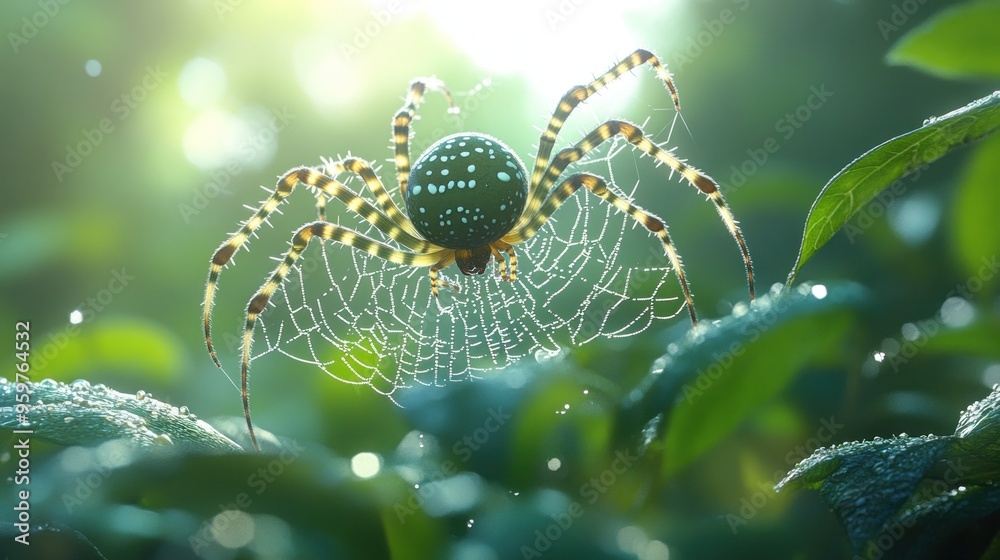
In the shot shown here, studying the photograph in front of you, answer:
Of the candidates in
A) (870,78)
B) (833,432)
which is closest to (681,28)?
(870,78)

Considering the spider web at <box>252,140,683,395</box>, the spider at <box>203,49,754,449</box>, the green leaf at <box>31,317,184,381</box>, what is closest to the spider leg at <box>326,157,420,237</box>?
the spider at <box>203,49,754,449</box>

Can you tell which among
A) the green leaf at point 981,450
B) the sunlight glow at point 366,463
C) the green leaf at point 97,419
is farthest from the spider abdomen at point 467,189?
the green leaf at point 981,450

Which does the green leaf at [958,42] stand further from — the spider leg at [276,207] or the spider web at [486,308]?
the spider leg at [276,207]

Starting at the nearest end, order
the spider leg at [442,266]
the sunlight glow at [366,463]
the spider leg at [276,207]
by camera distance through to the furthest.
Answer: the sunlight glow at [366,463] → the spider leg at [276,207] → the spider leg at [442,266]

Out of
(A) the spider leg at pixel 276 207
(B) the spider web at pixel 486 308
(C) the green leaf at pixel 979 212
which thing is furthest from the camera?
(B) the spider web at pixel 486 308

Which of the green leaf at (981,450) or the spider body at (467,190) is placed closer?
the green leaf at (981,450)

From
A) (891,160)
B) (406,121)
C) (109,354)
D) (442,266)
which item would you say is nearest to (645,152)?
(442,266)

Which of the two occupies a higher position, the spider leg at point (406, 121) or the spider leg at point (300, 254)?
the spider leg at point (406, 121)

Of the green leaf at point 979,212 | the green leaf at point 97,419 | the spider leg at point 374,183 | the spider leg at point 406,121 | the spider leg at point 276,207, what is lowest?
the green leaf at point 97,419
